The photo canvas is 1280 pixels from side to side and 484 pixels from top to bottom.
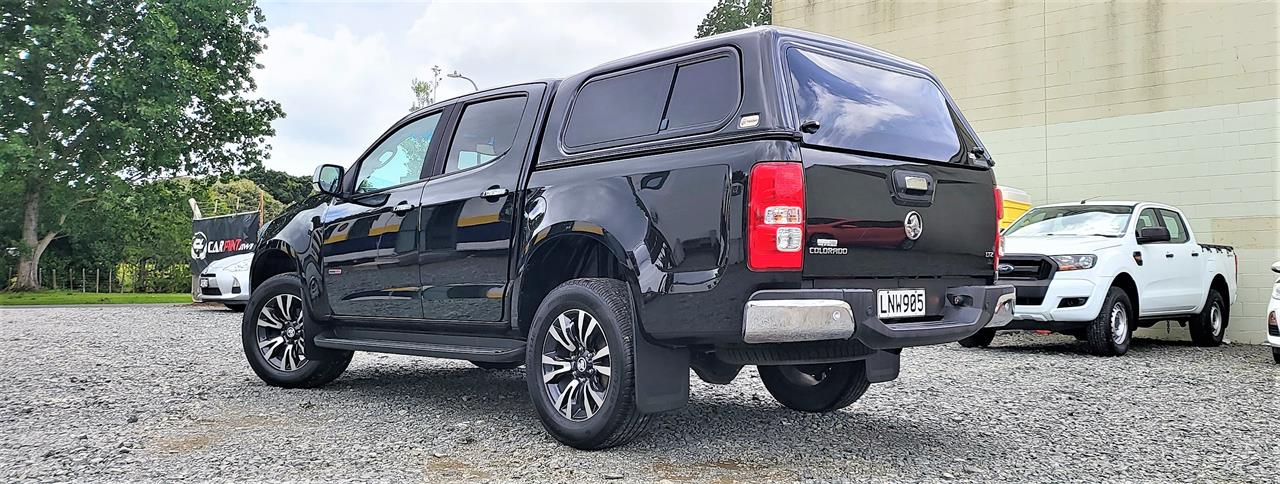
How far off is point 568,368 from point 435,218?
1.40 m

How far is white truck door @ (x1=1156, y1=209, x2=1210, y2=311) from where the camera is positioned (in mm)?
10555

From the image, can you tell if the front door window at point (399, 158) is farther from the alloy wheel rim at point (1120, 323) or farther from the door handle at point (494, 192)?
the alloy wheel rim at point (1120, 323)

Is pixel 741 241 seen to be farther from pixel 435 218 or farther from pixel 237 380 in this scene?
pixel 237 380

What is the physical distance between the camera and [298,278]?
642 centimetres

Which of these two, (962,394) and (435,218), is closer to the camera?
(435,218)

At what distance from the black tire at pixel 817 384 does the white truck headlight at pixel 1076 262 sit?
17.1 feet

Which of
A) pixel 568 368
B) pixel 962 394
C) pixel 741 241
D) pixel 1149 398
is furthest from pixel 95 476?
pixel 1149 398

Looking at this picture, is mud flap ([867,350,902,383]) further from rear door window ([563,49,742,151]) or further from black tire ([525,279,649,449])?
rear door window ([563,49,742,151])

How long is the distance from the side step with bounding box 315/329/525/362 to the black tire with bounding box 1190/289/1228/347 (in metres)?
9.48

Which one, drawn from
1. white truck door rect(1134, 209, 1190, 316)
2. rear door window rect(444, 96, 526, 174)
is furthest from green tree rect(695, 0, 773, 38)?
rear door window rect(444, 96, 526, 174)

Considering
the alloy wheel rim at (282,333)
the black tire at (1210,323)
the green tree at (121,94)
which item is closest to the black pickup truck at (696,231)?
the alloy wheel rim at (282,333)

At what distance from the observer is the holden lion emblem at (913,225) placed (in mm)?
4262

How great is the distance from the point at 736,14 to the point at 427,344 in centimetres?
3265

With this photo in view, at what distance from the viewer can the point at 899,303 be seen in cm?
416
